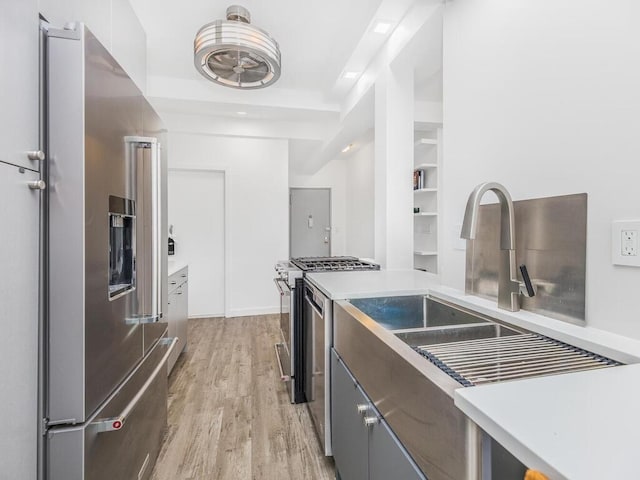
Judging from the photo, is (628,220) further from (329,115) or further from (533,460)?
(329,115)

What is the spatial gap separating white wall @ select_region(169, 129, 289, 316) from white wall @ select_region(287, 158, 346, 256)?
2342 millimetres

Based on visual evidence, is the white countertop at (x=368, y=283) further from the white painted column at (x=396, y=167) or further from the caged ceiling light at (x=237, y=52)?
the caged ceiling light at (x=237, y=52)

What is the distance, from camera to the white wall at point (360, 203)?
5570 mm

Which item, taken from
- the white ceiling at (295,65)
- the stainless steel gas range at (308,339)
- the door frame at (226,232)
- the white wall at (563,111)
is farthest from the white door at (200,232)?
the white wall at (563,111)

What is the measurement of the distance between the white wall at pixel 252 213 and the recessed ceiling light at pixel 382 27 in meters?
2.37

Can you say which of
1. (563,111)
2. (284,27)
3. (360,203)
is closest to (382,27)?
(284,27)

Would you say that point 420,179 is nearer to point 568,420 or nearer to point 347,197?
point 347,197

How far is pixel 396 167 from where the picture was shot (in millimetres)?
2531

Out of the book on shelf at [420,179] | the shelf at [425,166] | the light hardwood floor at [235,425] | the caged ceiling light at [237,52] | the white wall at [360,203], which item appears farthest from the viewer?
the white wall at [360,203]

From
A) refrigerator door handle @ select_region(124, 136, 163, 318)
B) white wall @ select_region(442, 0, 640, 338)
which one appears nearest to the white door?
refrigerator door handle @ select_region(124, 136, 163, 318)

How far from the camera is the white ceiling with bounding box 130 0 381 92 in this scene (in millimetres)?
2230

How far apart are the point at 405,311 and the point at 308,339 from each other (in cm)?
73

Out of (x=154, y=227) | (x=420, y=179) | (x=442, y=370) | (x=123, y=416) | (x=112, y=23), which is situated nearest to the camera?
(x=442, y=370)

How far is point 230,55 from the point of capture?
6.88ft
